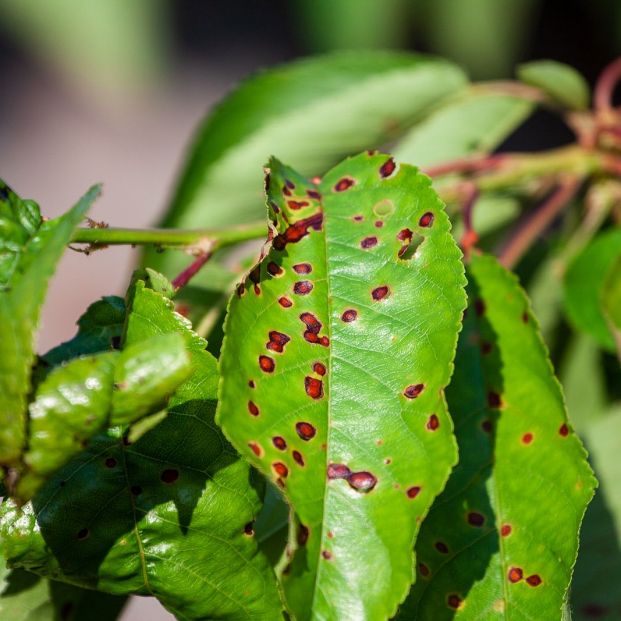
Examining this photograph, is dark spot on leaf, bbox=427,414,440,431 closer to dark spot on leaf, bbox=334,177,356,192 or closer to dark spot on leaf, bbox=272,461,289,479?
dark spot on leaf, bbox=272,461,289,479

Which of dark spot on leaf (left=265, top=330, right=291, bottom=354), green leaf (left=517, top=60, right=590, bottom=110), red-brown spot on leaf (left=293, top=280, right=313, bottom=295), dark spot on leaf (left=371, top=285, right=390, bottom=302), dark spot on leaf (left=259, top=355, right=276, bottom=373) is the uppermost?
green leaf (left=517, top=60, right=590, bottom=110)

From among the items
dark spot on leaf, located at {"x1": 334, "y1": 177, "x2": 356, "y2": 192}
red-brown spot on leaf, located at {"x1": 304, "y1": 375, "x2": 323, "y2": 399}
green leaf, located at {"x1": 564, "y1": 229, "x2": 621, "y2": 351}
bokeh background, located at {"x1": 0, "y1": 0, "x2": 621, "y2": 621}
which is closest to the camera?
red-brown spot on leaf, located at {"x1": 304, "y1": 375, "x2": 323, "y2": 399}

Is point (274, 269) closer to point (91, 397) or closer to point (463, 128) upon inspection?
point (91, 397)

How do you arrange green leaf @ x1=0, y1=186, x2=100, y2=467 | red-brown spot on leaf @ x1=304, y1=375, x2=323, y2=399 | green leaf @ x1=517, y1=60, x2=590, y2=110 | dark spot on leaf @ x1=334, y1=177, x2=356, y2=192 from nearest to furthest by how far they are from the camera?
green leaf @ x1=0, y1=186, x2=100, y2=467 < red-brown spot on leaf @ x1=304, y1=375, x2=323, y2=399 < dark spot on leaf @ x1=334, y1=177, x2=356, y2=192 < green leaf @ x1=517, y1=60, x2=590, y2=110

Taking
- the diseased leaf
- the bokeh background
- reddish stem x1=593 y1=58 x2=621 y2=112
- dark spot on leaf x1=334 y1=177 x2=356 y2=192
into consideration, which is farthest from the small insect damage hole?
the bokeh background

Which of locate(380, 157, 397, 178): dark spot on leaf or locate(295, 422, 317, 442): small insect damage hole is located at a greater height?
locate(380, 157, 397, 178): dark spot on leaf

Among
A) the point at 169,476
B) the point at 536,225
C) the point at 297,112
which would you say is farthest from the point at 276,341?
the point at 297,112
